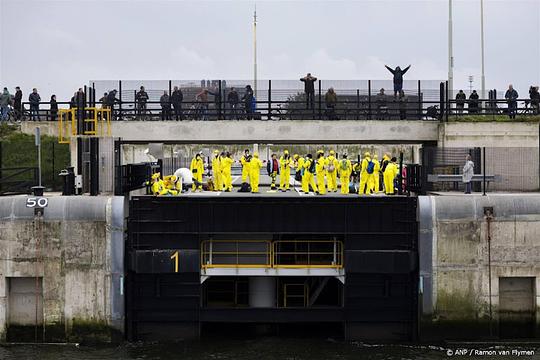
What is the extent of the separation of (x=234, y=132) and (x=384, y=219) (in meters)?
8.45

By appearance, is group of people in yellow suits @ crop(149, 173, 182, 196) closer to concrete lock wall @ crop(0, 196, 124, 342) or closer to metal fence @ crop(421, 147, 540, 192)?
concrete lock wall @ crop(0, 196, 124, 342)

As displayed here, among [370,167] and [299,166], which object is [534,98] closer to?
[370,167]

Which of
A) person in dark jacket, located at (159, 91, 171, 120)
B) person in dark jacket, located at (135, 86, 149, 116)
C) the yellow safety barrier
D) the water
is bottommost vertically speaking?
the water

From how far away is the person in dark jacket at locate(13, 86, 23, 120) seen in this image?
3894 cm

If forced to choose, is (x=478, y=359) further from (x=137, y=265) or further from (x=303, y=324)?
(x=137, y=265)

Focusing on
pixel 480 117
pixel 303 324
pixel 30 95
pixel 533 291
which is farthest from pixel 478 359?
pixel 30 95

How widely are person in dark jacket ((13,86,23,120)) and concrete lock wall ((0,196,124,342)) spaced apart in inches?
404

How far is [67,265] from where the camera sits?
95.5ft

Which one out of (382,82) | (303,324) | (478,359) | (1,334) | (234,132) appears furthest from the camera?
(382,82)

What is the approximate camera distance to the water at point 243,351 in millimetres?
27281

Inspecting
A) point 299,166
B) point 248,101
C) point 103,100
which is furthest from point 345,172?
point 103,100

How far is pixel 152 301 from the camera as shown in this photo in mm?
29859

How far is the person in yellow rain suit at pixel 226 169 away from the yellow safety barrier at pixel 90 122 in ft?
14.5

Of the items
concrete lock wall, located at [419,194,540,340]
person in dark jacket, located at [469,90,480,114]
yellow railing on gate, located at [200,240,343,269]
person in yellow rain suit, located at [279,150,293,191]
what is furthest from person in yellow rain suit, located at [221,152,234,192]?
person in dark jacket, located at [469,90,480,114]
